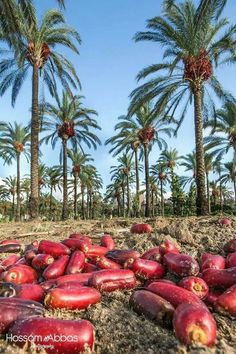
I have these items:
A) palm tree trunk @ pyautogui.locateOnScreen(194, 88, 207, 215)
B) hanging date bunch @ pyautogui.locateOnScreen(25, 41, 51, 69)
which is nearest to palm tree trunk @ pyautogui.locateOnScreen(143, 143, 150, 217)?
palm tree trunk @ pyautogui.locateOnScreen(194, 88, 207, 215)

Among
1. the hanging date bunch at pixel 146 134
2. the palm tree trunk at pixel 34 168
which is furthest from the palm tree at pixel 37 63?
the hanging date bunch at pixel 146 134

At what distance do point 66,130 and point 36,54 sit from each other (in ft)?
31.2

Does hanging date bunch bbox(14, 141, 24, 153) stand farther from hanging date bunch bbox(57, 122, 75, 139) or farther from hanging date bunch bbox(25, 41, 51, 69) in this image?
hanging date bunch bbox(25, 41, 51, 69)

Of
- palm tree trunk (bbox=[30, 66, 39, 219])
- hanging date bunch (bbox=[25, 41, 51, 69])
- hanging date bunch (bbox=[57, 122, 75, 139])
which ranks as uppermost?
hanging date bunch (bbox=[25, 41, 51, 69])

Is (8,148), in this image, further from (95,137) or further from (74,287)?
(74,287)

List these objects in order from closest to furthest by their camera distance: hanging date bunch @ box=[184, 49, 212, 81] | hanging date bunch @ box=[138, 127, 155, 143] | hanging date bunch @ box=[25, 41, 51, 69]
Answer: hanging date bunch @ box=[184, 49, 212, 81], hanging date bunch @ box=[25, 41, 51, 69], hanging date bunch @ box=[138, 127, 155, 143]

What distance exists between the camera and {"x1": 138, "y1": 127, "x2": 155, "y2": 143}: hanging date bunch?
33.7 m

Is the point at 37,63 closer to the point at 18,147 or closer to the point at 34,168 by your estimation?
the point at 34,168

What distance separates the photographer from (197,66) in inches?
770

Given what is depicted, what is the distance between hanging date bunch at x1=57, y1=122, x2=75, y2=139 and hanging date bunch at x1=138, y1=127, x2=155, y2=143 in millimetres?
5951

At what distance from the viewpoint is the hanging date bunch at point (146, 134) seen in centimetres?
3366

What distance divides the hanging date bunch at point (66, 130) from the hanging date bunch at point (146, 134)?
595cm

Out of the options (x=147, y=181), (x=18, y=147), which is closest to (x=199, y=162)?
(x=147, y=181)

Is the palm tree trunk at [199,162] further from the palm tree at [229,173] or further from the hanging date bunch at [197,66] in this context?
the palm tree at [229,173]
